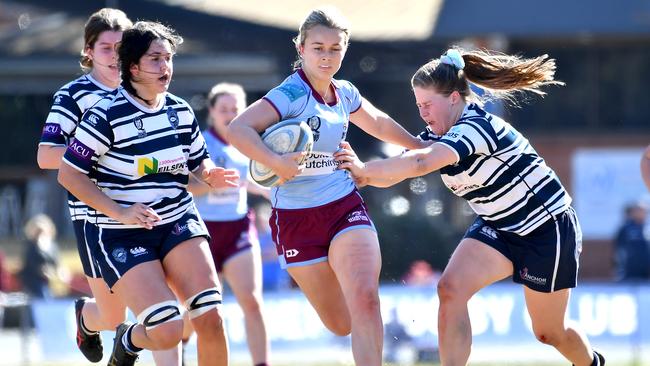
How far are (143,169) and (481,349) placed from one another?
6.96 m

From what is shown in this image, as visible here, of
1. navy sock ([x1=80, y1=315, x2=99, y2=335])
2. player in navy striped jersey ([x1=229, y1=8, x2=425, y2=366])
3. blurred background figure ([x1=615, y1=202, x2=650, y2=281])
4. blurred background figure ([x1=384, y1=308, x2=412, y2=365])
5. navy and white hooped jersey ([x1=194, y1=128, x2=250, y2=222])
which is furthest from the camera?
blurred background figure ([x1=615, y1=202, x2=650, y2=281])

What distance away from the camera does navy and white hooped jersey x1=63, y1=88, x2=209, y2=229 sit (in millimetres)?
5871

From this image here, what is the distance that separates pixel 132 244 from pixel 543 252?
85.0 inches

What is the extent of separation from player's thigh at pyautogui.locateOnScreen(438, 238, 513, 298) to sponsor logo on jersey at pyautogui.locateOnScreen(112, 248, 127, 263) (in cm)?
165

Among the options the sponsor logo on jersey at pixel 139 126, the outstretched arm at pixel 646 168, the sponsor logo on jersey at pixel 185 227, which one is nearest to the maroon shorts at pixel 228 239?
the sponsor logo on jersey at pixel 185 227

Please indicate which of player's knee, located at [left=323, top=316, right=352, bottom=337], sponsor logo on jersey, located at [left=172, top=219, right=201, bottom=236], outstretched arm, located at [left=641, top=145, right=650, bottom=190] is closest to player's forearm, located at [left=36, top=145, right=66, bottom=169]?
sponsor logo on jersey, located at [left=172, top=219, right=201, bottom=236]

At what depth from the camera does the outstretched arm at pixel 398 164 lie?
5.79 meters

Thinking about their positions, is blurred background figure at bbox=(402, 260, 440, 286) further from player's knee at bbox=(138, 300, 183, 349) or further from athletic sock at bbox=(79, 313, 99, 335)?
player's knee at bbox=(138, 300, 183, 349)

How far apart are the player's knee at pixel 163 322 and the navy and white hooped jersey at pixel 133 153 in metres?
0.44

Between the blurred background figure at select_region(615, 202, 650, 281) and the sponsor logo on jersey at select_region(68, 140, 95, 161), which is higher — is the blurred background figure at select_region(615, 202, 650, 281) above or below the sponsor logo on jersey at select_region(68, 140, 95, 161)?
below

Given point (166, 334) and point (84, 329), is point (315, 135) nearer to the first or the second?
point (166, 334)

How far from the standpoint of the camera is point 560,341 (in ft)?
21.4

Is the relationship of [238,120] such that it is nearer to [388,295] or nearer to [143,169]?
[143,169]

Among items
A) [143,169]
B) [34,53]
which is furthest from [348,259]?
[34,53]
